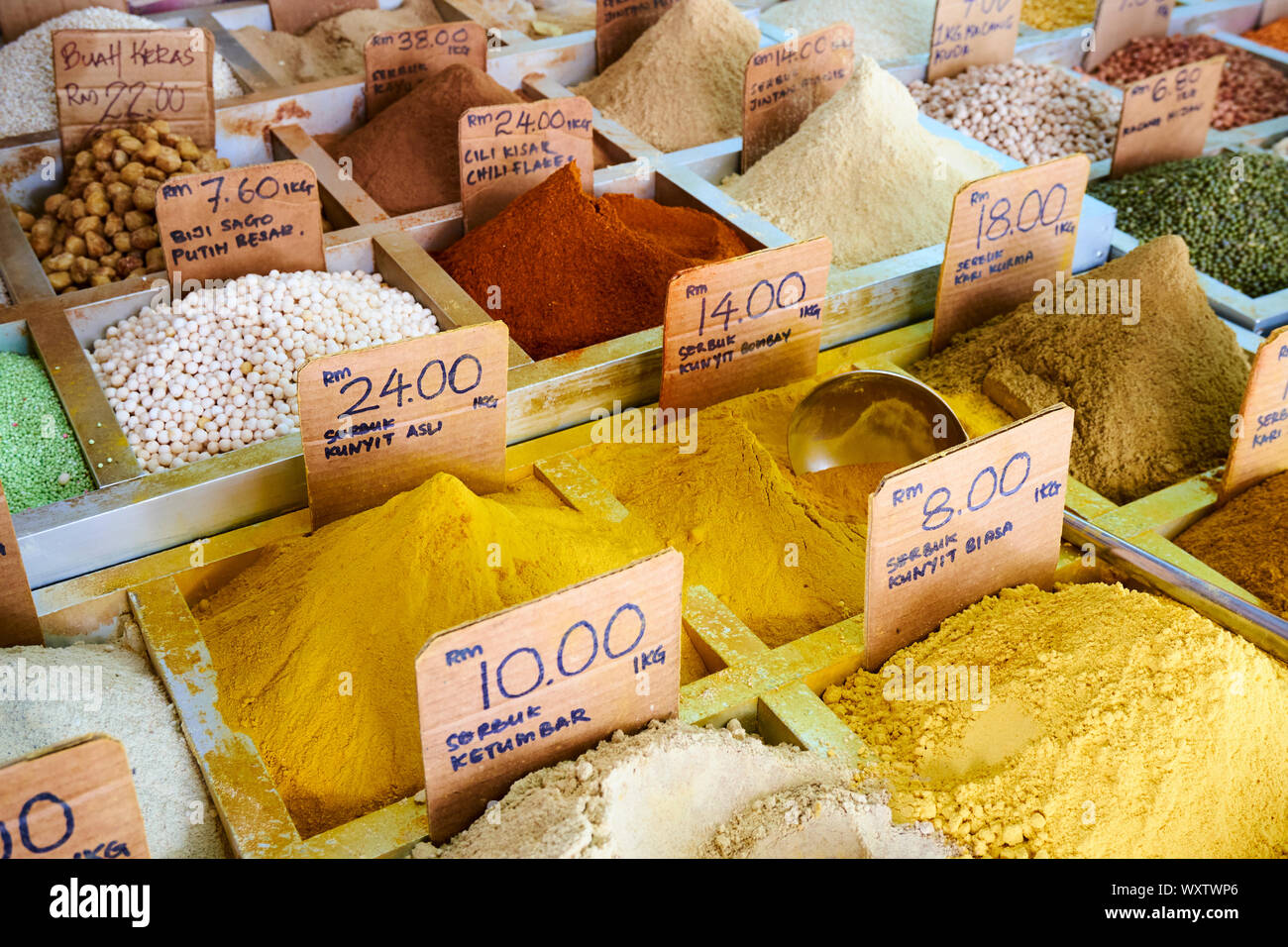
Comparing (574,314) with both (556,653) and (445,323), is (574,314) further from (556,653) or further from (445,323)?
(556,653)

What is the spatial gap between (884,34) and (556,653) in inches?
100

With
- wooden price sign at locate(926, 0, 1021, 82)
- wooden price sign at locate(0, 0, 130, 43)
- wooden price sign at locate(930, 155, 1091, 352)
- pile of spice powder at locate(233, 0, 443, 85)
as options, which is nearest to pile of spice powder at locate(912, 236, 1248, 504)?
wooden price sign at locate(930, 155, 1091, 352)

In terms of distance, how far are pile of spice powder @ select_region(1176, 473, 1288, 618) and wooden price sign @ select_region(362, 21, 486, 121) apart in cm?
183

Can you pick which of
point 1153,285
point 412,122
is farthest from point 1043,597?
point 412,122

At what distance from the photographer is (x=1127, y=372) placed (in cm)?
170

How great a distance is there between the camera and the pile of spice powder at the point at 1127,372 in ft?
5.47

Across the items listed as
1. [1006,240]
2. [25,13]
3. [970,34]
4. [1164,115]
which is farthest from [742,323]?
[25,13]

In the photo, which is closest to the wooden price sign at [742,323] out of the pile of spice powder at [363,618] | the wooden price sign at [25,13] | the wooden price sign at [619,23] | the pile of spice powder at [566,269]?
the pile of spice powder at [566,269]

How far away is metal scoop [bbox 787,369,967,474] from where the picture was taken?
5.42 ft

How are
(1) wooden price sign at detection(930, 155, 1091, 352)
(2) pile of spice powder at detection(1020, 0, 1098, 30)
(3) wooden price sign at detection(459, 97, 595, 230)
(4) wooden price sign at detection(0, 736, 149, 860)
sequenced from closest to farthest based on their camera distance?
(4) wooden price sign at detection(0, 736, 149, 860) < (1) wooden price sign at detection(930, 155, 1091, 352) < (3) wooden price sign at detection(459, 97, 595, 230) < (2) pile of spice powder at detection(1020, 0, 1098, 30)

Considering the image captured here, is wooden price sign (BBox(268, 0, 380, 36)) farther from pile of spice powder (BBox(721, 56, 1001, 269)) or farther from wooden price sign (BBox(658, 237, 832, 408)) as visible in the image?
wooden price sign (BBox(658, 237, 832, 408))

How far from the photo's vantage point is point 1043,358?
1.77m

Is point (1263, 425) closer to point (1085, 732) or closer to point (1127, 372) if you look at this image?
point (1127, 372)
